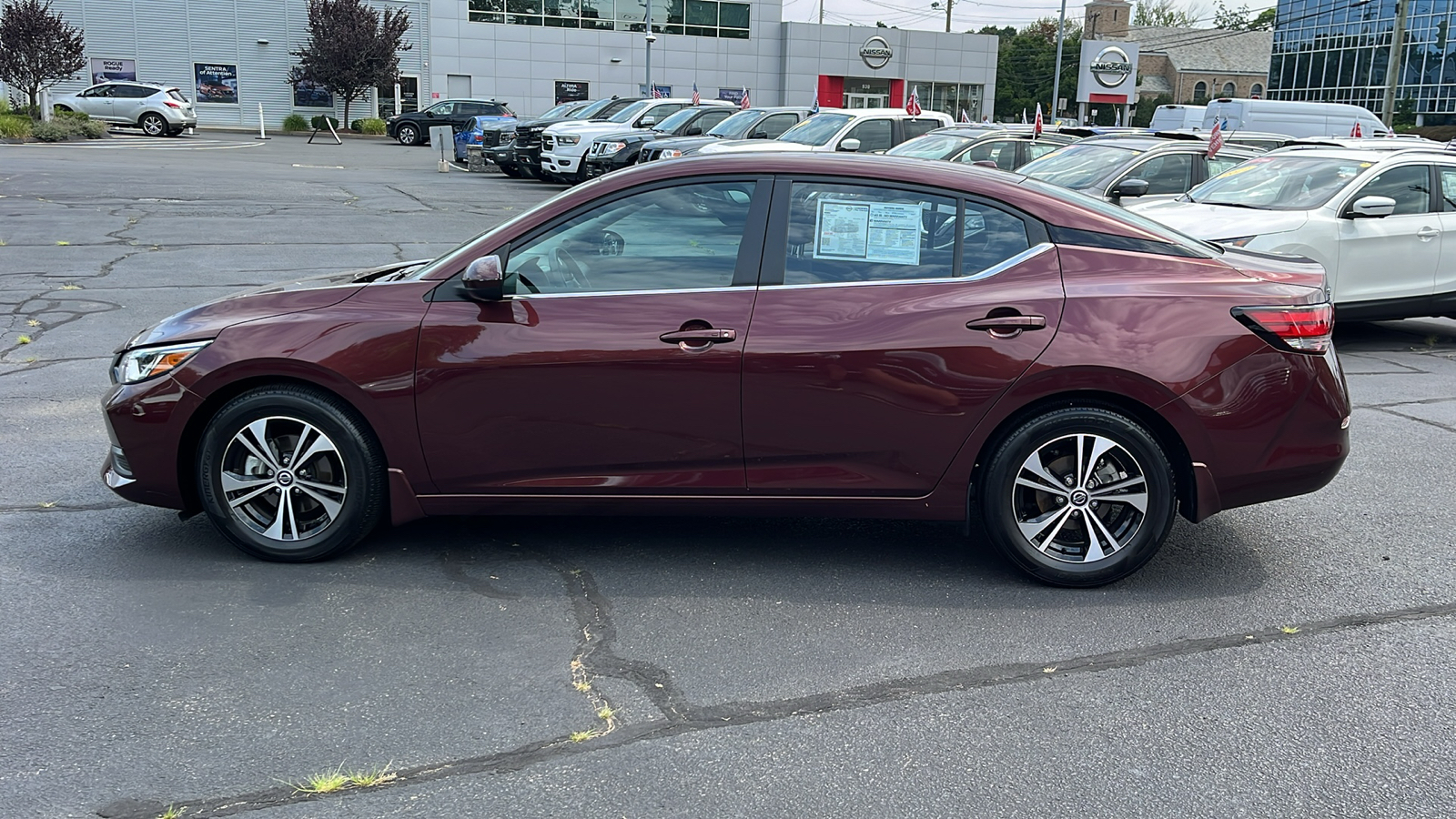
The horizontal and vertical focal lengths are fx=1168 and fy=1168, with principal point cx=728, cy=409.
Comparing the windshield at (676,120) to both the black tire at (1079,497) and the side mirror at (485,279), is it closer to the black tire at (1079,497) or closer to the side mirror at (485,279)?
the side mirror at (485,279)

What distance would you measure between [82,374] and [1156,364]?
6.97 m

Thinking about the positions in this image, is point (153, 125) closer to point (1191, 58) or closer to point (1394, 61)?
point (1394, 61)

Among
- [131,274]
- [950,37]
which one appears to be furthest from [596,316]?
[950,37]

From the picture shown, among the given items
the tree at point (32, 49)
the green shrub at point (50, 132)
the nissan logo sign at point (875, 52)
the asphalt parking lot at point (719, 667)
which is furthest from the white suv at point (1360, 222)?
the nissan logo sign at point (875, 52)

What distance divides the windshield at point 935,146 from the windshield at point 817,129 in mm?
1345

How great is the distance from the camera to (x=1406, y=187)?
10641 mm

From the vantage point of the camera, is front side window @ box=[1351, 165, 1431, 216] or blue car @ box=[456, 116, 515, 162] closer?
front side window @ box=[1351, 165, 1431, 216]

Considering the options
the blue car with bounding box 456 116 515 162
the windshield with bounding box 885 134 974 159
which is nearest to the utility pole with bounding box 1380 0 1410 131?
the windshield with bounding box 885 134 974 159

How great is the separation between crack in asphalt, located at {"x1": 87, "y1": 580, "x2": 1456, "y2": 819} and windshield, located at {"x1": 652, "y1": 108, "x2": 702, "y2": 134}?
66.3 ft

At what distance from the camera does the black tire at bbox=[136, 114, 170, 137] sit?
40969 mm

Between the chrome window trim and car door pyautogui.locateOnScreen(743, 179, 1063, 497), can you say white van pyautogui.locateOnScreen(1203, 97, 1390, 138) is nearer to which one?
the chrome window trim

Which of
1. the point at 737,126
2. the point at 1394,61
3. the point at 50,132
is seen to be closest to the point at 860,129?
the point at 737,126

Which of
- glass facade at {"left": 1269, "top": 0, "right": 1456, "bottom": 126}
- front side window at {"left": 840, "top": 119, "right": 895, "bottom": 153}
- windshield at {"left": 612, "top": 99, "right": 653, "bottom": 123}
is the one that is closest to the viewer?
front side window at {"left": 840, "top": 119, "right": 895, "bottom": 153}

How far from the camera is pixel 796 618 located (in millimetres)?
4297
